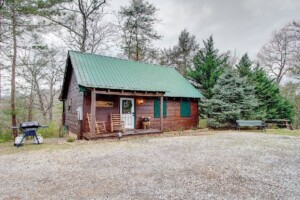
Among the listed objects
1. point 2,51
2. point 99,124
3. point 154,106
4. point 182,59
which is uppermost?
point 182,59

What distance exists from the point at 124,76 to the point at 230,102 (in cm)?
734

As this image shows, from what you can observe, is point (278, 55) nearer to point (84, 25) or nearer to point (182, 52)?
point (182, 52)

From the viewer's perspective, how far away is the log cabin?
30.6 ft

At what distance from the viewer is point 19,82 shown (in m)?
14.7

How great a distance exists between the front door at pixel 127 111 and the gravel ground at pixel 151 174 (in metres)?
4.16

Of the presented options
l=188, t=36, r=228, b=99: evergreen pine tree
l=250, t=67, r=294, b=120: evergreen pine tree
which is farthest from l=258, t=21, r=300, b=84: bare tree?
l=188, t=36, r=228, b=99: evergreen pine tree

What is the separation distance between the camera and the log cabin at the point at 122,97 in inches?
367

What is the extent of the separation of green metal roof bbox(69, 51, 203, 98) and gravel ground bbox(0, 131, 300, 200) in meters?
3.85

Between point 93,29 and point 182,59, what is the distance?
10.7m

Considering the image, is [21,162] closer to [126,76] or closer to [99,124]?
[99,124]

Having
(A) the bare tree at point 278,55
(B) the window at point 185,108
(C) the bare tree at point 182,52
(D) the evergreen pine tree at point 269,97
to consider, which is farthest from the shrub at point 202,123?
(A) the bare tree at point 278,55

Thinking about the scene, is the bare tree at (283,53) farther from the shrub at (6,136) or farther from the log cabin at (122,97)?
the shrub at (6,136)

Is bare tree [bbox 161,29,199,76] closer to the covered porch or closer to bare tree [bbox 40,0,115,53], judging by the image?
bare tree [bbox 40,0,115,53]

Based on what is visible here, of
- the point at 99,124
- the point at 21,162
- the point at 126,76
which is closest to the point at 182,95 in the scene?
the point at 126,76
